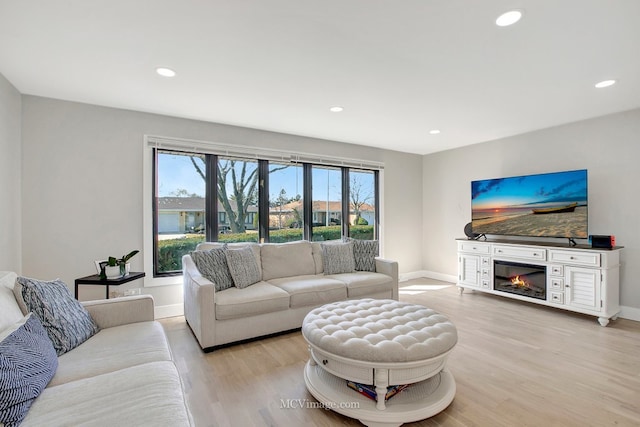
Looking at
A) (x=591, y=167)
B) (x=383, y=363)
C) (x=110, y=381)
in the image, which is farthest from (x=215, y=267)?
(x=591, y=167)

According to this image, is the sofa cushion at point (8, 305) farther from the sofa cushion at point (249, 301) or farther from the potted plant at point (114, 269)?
the sofa cushion at point (249, 301)

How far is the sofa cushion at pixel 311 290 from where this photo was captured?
10.3 feet

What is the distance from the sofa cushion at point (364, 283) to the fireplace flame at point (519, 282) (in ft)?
5.88

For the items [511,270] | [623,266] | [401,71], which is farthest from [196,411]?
[623,266]

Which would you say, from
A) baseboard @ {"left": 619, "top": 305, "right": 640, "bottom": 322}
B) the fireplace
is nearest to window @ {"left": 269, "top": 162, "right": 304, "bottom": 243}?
the fireplace

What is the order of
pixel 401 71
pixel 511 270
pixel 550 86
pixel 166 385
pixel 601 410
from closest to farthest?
pixel 166 385, pixel 601 410, pixel 401 71, pixel 550 86, pixel 511 270

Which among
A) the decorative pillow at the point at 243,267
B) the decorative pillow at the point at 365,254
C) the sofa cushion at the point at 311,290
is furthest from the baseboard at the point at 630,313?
the decorative pillow at the point at 243,267

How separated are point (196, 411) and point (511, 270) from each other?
4166 mm

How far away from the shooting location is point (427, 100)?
3070mm

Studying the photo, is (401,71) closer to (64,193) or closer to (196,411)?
(196,411)

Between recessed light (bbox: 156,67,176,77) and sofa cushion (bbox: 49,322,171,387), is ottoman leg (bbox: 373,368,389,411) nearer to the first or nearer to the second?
sofa cushion (bbox: 49,322,171,387)

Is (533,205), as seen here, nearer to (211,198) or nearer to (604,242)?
(604,242)

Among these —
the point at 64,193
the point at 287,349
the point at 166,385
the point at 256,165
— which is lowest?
the point at 287,349

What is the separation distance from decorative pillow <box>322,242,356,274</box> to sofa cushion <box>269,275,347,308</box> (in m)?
0.32
